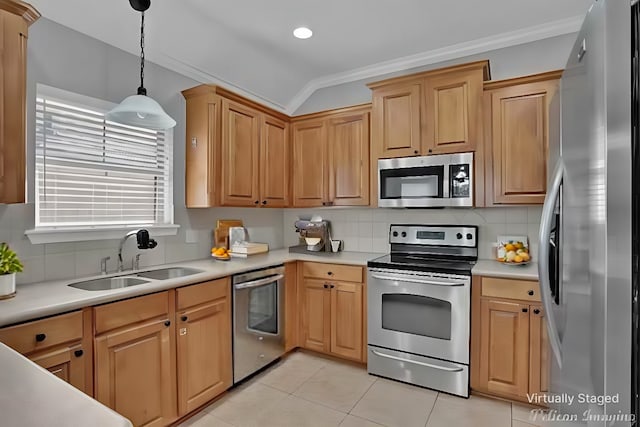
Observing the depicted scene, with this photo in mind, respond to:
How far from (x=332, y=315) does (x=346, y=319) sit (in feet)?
0.46

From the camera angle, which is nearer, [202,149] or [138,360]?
[138,360]

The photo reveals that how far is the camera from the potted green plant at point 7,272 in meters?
1.69

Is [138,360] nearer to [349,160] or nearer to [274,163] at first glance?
[274,163]

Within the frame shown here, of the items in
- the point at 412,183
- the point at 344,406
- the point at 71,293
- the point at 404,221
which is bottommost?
the point at 344,406

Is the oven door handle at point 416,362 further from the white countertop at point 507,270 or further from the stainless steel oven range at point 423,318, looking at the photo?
the white countertop at point 507,270

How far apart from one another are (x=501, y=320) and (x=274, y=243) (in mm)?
2425

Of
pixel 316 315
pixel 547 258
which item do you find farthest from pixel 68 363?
pixel 547 258

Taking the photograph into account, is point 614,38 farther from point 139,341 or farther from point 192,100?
point 192,100

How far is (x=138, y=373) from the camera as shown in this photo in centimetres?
191

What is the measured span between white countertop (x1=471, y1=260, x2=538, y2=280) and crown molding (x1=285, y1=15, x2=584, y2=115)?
Answer: 1.88 meters

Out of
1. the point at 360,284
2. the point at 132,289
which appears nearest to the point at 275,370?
the point at 360,284

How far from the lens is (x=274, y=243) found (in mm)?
3979

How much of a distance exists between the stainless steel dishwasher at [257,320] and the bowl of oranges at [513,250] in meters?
1.85

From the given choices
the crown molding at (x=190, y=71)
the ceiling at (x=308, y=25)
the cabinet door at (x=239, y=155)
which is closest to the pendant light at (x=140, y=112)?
the ceiling at (x=308, y=25)
